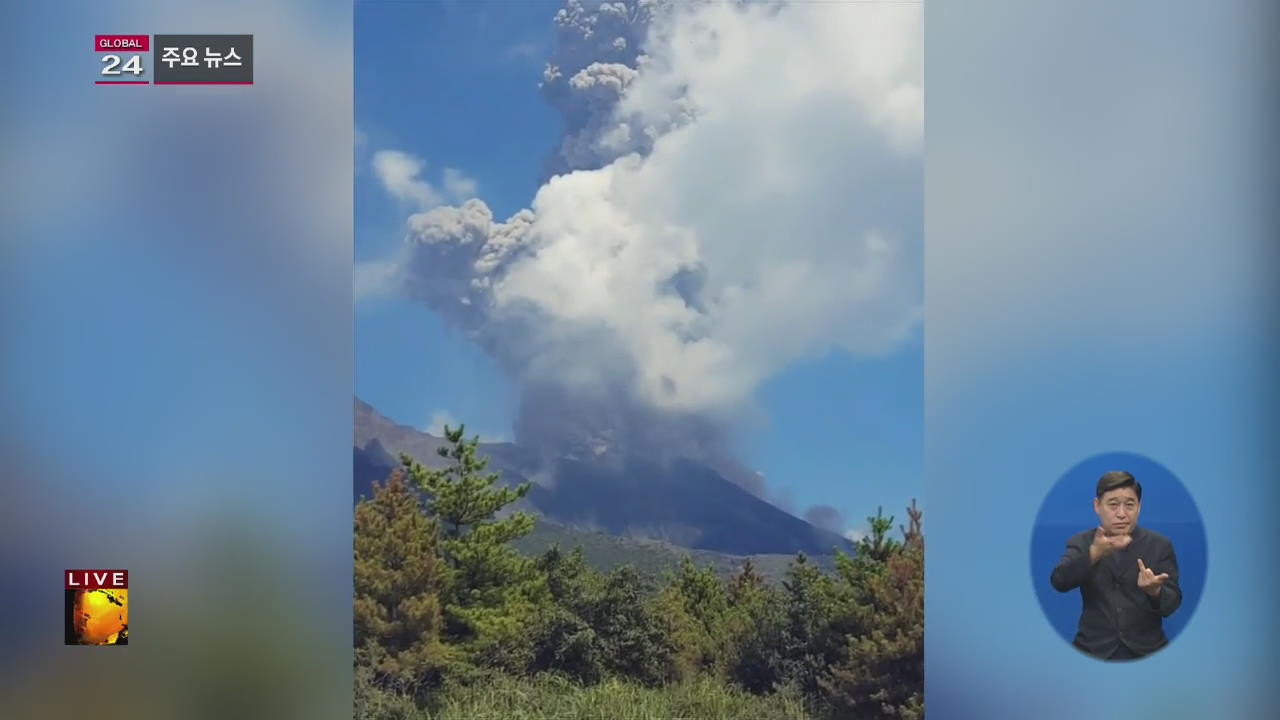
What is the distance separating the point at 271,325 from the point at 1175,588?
3.55 meters

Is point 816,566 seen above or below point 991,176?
below

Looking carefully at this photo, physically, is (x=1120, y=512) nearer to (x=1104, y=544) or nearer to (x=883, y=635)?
(x=1104, y=544)

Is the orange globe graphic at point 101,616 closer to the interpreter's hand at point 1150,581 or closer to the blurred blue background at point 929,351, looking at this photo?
the blurred blue background at point 929,351

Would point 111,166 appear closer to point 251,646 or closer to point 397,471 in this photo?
point 397,471

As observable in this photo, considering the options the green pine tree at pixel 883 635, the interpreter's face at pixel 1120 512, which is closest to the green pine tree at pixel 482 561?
the green pine tree at pixel 883 635

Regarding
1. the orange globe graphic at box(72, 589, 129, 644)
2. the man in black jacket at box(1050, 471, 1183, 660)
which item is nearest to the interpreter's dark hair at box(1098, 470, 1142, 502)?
the man in black jacket at box(1050, 471, 1183, 660)

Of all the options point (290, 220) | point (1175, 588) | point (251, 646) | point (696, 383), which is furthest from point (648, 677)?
point (290, 220)

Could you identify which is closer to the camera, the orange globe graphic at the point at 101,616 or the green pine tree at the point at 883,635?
the orange globe graphic at the point at 101,616

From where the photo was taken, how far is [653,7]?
405 cm

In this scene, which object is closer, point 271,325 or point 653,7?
point 271,325

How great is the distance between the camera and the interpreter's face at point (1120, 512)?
11.7 ft

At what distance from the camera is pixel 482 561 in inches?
161

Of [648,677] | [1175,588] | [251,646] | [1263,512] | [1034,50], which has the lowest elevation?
[648,677]

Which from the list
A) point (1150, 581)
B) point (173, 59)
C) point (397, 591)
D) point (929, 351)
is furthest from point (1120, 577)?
point (173, 59)
